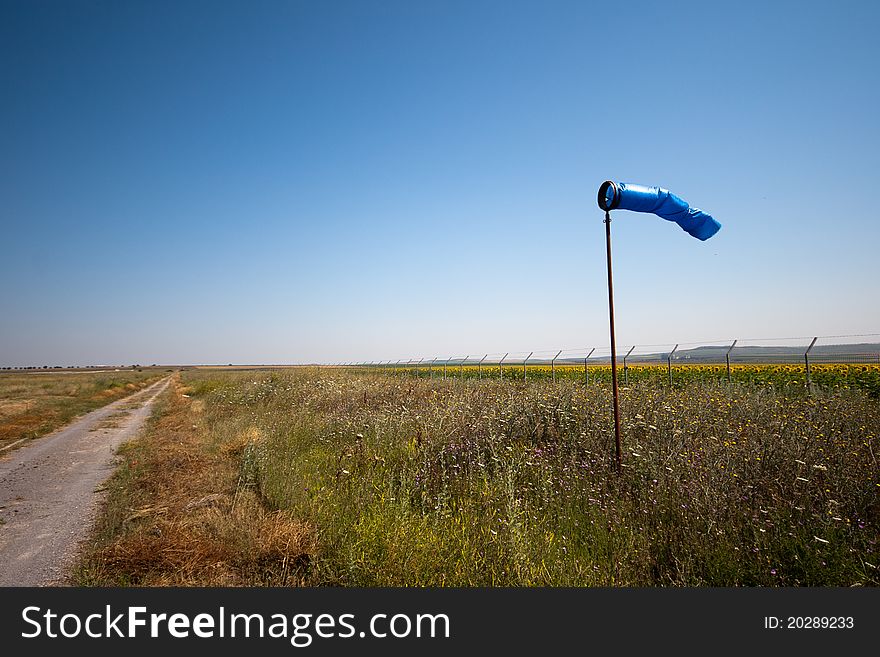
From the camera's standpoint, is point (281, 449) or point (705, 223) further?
point (281, 449)

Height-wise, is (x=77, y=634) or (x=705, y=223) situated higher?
(x=705, y=223)

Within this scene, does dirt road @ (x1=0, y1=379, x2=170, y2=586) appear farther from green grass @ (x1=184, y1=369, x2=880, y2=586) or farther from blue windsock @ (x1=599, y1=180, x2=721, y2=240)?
blue windsock @ (x1=599, y1=180, x2=721, y2=240)

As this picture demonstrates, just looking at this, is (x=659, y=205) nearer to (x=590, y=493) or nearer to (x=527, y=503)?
(x=590, y=493)

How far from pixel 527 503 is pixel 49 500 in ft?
22.2

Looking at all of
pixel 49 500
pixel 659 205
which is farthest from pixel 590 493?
pixel 49 500

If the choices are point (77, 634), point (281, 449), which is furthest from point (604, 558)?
point (281, 449)

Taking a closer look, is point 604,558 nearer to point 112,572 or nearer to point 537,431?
point 537,431

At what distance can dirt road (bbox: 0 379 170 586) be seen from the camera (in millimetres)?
3951

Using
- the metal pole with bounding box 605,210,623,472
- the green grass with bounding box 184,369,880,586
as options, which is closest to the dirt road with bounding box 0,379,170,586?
the green grass with bounding box 184,369,880,586

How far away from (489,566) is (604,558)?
108 cm

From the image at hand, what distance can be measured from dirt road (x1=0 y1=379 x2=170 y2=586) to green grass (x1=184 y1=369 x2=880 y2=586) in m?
1.90

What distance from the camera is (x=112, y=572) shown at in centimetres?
356

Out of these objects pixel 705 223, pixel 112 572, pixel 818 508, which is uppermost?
pixel 705 223

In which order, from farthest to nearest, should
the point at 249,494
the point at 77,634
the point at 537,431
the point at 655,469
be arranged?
the point at 537,431
the point at 249,494
the point at 655,469
the point at 77,634
